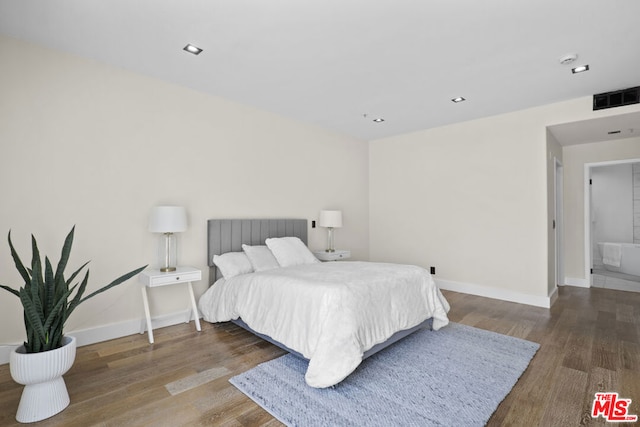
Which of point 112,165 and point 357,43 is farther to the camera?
point 112,165

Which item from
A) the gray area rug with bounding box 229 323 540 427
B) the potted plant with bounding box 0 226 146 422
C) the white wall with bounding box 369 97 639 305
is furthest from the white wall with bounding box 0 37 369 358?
the white wall with bounding box 369 97 639 305

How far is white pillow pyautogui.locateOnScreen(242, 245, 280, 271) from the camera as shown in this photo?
351 cm

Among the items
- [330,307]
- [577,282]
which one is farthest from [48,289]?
[577,282]

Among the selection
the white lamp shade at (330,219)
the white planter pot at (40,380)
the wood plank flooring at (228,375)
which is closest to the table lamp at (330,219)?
the white lamp shade at (330,219)

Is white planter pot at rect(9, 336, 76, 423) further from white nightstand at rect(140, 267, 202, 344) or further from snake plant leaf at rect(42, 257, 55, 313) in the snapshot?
white nightstand at rect(140, 267, 202, 344)

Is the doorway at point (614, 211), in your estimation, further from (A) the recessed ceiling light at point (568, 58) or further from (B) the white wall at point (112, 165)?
(B) the white wall at point (112, 165)

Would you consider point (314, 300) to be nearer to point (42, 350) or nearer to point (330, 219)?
point (42, 350)

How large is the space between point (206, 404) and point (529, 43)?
11.9ft

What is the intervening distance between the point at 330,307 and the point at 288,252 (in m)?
1.65

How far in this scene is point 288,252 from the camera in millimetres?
3807

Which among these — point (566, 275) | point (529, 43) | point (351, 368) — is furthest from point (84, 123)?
point (566, 275)

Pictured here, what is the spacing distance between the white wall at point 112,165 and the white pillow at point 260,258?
55 centimetres

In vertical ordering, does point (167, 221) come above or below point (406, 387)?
above

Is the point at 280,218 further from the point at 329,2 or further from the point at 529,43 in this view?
the point at 529,43
